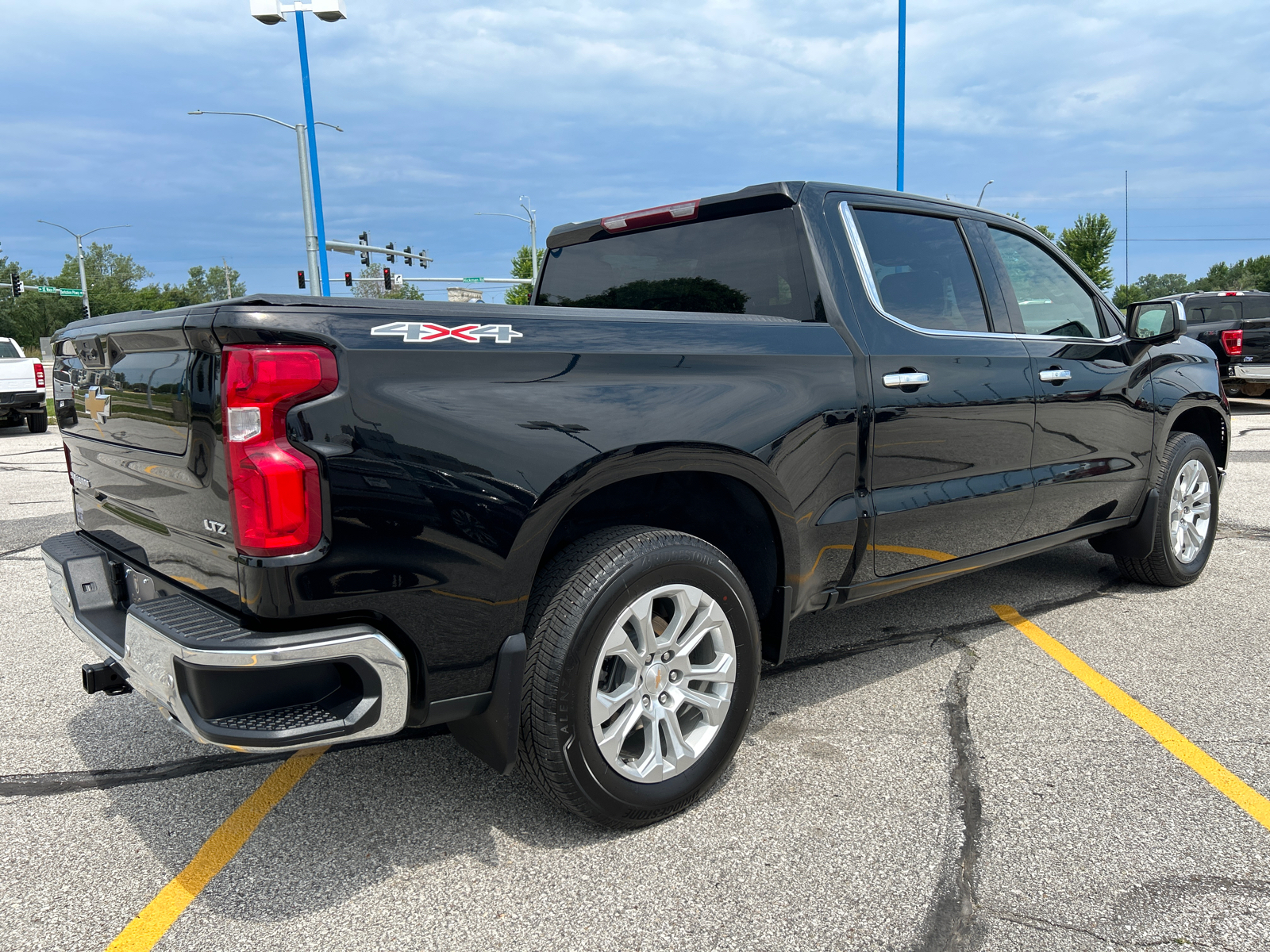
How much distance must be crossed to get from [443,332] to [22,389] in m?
16.9

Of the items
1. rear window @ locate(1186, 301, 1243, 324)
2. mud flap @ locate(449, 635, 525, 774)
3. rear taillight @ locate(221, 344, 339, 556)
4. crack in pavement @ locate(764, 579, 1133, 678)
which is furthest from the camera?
rear window @ locate(1186, 301, 1243, 324)

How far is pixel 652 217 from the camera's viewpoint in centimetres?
368

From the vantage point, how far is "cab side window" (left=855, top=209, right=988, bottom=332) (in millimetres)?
3461

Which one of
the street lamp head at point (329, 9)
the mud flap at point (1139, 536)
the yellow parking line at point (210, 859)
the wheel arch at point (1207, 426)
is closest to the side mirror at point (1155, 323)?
the wheel arch at point (1207, 426)

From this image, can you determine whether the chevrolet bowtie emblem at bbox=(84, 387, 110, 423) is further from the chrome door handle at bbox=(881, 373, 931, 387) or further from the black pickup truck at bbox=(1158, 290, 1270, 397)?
the black pickup truck at bbox=(1158, 290, 1270, 397)

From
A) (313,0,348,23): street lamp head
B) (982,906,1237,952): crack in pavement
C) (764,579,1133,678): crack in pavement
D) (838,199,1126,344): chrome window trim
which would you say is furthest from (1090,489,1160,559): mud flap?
(313,0,348,23): street lamp head

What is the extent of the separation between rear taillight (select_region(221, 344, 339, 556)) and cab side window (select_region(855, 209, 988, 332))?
2.17 m

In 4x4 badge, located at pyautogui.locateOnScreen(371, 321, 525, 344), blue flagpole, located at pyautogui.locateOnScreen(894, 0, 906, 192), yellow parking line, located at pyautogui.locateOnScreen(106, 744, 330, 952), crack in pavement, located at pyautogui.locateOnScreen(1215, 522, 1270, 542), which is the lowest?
crack in pavement, located at pyautogui.locateOnScreen(1215, 522, 1270, 542)

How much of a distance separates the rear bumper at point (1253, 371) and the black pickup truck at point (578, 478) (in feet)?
42.9

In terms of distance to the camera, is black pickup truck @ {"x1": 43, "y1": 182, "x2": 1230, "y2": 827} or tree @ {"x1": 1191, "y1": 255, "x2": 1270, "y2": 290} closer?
black pickup truck @ {"x1": 43, "y1": 182, "x2": 1230, "y2": 827}

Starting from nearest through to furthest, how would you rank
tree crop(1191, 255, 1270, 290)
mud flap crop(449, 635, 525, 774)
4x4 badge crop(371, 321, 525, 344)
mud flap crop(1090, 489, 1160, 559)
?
4x4 badge crop(371, 321, 525, 344) < mud flap crop(449, 635, 525, 774) < mud flap crop(1090, 489, 1160, 559) < tree crop(1191, 255, 1270, 290)

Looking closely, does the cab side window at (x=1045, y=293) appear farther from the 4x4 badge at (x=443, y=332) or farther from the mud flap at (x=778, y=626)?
the 4x4 badge at (x=443, y=332)

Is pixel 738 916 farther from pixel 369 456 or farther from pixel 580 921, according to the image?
pixel 369 456

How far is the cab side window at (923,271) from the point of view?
3.46 metres
